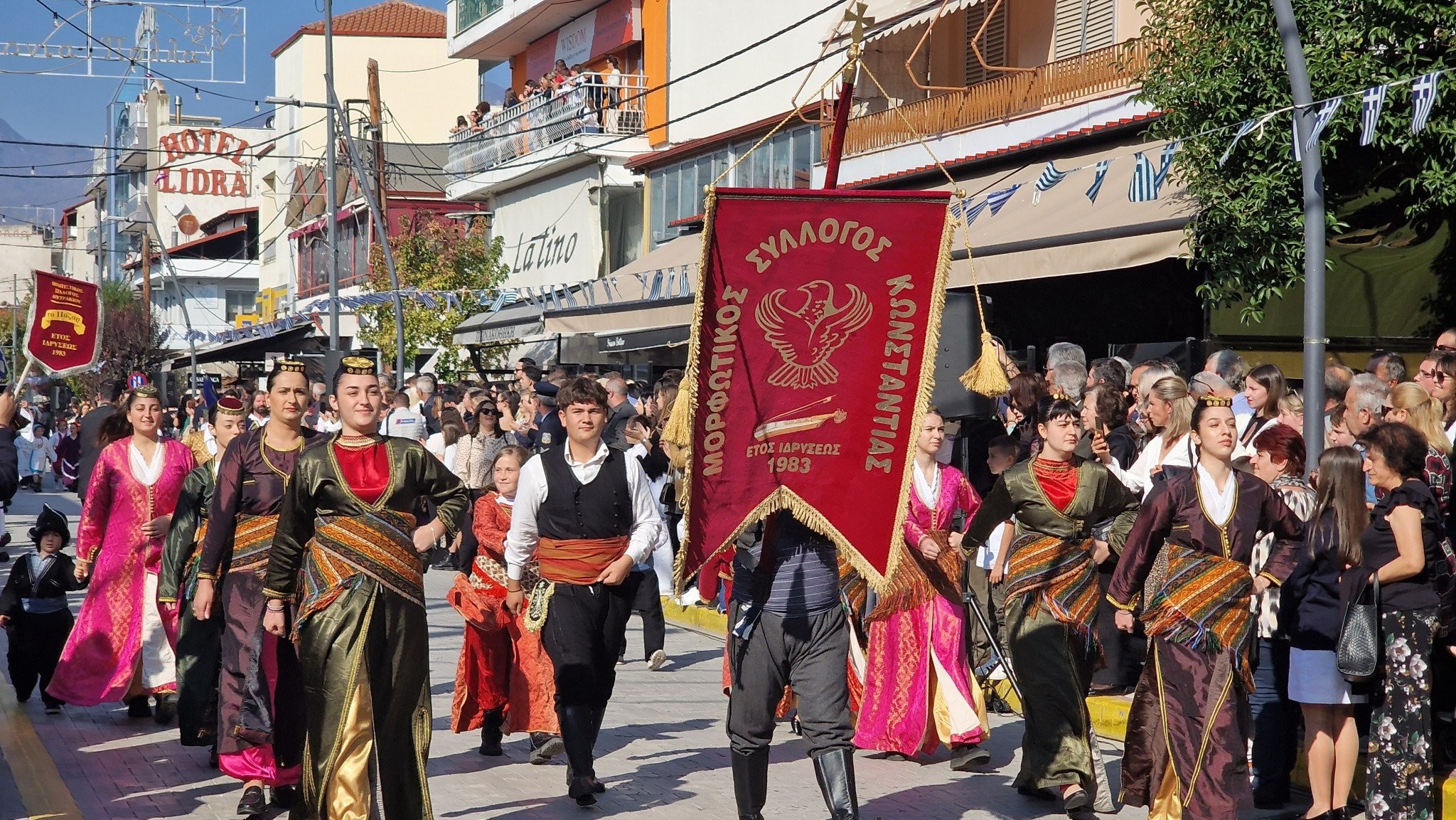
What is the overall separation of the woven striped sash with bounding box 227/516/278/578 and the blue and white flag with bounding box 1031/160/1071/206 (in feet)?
32.6

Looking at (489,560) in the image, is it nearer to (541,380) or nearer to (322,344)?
(541,380)

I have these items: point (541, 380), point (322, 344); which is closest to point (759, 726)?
point (541, 380)

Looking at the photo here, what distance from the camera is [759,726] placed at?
616 centimetres

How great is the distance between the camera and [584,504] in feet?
24.0

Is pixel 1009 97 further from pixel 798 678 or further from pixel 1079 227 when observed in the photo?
pixel 798 678

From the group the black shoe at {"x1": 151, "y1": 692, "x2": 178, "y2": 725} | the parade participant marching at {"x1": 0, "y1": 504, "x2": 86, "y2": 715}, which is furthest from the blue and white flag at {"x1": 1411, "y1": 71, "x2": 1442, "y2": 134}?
the parade participant marching at {"x1": 0, "y1": 504, "x2": 86, "y2": 715}

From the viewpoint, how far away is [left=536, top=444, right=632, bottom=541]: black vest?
731 cm

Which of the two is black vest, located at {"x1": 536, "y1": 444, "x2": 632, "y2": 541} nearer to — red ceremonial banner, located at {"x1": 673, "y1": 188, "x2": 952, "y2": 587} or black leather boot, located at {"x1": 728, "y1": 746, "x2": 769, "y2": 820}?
red ceremonial banner, located at {"x1": 673, "y1": 188, "x2": 952, "y2": 587}

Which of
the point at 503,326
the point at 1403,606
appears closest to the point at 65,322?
the point at 503,326

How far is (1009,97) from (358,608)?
14284mm

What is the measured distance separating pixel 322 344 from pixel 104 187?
64.7 meters

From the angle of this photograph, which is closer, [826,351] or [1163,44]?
[826,351]

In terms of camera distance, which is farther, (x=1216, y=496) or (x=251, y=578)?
(x=251, y=578)

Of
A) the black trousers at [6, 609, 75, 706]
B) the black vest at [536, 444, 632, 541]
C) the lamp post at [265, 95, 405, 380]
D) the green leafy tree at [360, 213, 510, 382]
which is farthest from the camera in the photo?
the green leafy tree at [360, 213, 510, 382]
